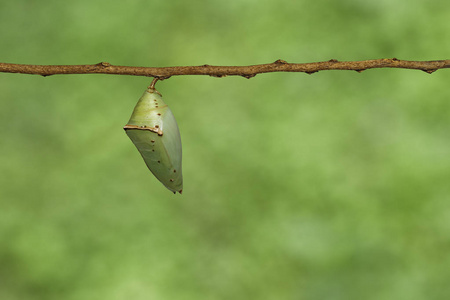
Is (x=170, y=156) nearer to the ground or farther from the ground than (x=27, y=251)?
nearer to the ground

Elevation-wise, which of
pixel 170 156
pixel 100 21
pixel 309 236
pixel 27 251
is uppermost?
pixel 100 21

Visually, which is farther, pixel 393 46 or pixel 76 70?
pixel 393 46

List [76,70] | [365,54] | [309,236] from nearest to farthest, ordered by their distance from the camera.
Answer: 1. [76,70]
2. [309,236]
3. [365,54]

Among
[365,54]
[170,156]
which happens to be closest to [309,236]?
[365,54]

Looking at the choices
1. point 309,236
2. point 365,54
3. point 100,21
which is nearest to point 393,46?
point 365,54

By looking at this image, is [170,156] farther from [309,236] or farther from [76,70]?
[309,236]

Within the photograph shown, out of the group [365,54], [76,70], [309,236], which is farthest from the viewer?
[365,54]
